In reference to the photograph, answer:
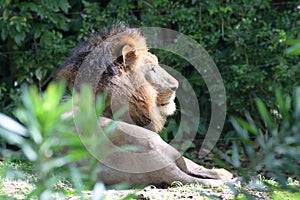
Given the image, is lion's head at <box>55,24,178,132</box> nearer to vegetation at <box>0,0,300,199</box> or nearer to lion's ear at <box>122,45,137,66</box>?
lion's ear at <box>122,45,137,66</box>

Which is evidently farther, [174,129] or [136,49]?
[174,129]

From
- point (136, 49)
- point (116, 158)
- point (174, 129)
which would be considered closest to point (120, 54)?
point (136, 49)

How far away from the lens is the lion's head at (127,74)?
15.1ft

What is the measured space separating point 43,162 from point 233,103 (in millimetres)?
6532

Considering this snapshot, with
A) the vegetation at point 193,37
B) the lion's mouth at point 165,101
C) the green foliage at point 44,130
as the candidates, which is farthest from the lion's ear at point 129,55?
the green foliage at point 44,130

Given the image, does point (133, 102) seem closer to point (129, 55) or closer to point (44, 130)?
point (129, 55)

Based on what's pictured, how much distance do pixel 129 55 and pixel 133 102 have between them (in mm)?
345

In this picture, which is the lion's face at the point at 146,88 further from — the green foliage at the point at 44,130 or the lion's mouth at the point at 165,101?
the green foliage at the point at 44,130

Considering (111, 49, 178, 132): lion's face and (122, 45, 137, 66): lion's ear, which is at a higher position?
(122, 45, 137, 66): lion's ear

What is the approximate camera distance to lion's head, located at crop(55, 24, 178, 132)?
15.1 ft

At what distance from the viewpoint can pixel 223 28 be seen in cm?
756

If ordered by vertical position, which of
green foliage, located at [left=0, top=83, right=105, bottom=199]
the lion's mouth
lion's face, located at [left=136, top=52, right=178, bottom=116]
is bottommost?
the lion's mouth

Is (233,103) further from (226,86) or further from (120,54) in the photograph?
(120,54)

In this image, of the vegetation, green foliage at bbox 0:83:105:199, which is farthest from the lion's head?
green foliage at bbox 0:83:105:199
